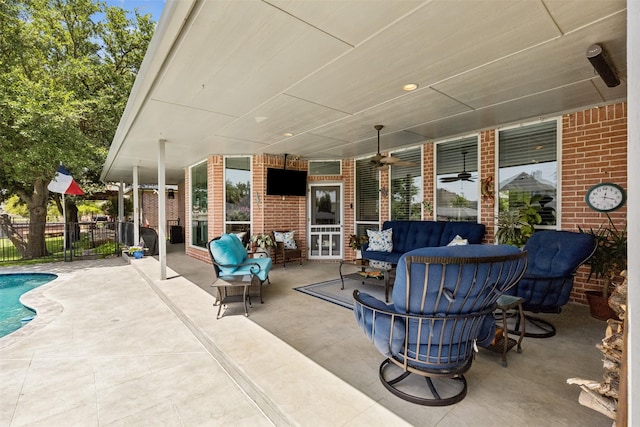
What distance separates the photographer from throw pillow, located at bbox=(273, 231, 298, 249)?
21.7 ft

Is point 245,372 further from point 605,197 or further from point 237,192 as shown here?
point 237,192

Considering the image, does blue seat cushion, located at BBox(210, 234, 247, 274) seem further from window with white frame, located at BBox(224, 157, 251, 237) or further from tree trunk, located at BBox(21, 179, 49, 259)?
tree trunk, located at BBox(21, 179, 49, 259)

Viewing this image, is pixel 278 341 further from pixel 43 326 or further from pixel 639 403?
pixel 43 326

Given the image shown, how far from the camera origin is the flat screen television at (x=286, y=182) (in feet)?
22.1

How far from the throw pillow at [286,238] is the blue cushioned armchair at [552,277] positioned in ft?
14.6

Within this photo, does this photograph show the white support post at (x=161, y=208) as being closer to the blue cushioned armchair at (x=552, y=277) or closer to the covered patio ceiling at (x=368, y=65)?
the covered patio ceiling at (x=368, y=65)

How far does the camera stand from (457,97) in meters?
3.38

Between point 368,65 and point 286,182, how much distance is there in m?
4.50

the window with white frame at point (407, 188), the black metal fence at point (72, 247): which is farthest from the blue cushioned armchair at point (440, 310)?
the black metal fence at point (72, 247)

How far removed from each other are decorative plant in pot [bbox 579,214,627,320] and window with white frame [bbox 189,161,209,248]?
23.6 ft

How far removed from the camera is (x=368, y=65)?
8.54 feet

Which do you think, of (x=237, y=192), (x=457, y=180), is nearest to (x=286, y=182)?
(x=237, y=192)

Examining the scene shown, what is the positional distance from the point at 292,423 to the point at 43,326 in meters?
3.60

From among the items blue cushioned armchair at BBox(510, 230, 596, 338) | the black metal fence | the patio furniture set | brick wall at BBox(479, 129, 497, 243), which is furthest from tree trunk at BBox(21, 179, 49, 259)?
blue cushioned armchair at BBox(510, 230, 596, 338)
